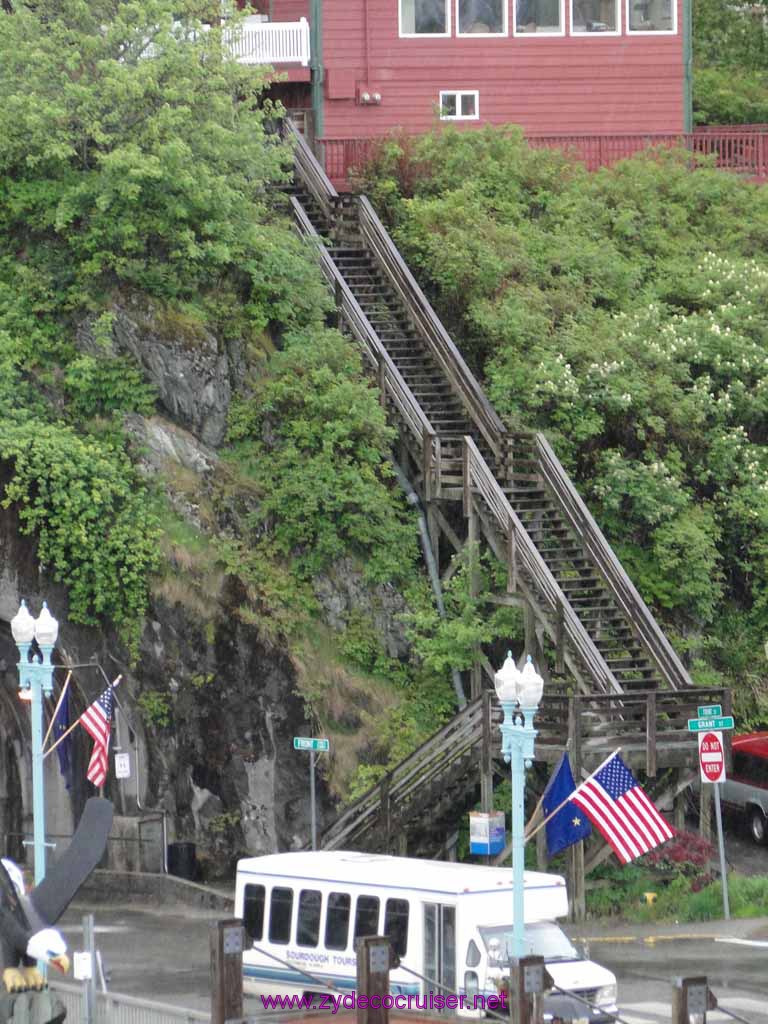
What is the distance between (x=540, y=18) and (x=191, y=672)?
1869 centimetres

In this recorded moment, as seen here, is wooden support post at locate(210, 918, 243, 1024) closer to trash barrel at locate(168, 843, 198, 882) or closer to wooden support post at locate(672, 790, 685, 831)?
wooden support post at locate(672, 790, 685, 831)

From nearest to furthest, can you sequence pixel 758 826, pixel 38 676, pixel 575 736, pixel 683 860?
pixel 38 676 < pixel 575 736 < pixel 683 860 < pixel 758 826

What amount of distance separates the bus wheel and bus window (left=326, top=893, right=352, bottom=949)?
38.3 feet

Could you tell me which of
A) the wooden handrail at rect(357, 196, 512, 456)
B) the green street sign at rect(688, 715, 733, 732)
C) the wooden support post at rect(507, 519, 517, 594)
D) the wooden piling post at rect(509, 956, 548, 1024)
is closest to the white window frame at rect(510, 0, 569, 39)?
the wooden handrail at rect(357, 196, 512, 456)

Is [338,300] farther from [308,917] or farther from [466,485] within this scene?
[308,917]

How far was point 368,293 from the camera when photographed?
3594 centimetres

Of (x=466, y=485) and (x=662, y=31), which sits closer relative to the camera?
(x=466, y=485)

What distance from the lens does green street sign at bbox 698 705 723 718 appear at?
86.8 ft

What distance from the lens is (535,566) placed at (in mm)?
29203

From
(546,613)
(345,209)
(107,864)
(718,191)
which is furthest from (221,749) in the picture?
(718,191)

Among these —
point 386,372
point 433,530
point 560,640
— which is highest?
point 386,372

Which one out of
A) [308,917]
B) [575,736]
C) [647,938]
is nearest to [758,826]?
[647,938]

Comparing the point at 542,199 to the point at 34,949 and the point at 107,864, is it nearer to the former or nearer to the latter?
the point at 107,864

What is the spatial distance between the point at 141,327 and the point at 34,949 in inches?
786
